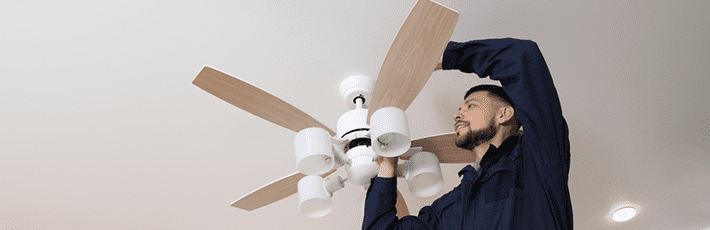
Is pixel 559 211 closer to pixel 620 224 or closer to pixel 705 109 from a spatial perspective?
pixel 705 109

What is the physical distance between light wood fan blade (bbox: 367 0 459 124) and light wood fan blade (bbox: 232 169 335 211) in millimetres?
354

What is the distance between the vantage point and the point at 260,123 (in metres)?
2.17

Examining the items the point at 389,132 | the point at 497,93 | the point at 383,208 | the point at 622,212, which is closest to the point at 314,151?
the point at 389,132

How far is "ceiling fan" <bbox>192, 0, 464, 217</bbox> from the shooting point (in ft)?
4.48

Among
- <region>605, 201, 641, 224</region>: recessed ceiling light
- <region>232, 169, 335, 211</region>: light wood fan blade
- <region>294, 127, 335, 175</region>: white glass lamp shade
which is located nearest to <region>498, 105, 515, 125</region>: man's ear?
<region>294, 127, 335, 175</region>: white glass lamp shade

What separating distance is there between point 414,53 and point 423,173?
0.39m

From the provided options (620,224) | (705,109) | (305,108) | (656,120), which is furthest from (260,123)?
(620,224)

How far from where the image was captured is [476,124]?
1.64m

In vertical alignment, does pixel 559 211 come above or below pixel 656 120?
below

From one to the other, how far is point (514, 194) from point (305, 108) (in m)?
0.92

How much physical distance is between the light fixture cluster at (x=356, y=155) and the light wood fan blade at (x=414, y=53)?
0.10 m

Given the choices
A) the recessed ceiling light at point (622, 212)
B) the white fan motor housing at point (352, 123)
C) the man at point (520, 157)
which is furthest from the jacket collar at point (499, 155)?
the recessed ceiling light at point (622, 212)

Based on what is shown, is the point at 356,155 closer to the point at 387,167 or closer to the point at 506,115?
the point at 387,167

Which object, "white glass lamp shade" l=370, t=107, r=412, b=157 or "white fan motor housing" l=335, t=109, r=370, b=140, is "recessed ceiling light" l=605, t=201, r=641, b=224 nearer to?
"white fan motor housing" l=335, t=109, r=370, b=140
